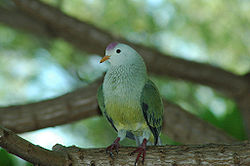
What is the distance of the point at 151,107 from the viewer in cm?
306

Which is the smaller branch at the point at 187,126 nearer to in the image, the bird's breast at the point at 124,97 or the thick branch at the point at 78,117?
the thick branch at the point at 78,117

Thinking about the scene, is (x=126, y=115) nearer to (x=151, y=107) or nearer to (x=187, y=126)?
(x=151, y=107)

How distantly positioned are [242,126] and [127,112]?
11.4ft

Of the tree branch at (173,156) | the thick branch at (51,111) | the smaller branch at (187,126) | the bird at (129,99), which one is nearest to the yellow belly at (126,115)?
the bird at (129,99)

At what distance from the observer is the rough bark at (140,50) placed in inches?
210

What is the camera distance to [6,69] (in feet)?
23.7

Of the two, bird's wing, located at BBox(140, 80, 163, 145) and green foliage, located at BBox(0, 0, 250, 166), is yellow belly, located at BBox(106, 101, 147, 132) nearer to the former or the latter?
bird's wing, located at BBox(140, 80, 163, 145)

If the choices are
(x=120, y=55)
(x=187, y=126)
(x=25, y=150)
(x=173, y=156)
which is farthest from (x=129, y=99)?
(x=187, y=126)

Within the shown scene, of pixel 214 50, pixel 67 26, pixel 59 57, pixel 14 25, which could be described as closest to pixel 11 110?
pixel 67 26

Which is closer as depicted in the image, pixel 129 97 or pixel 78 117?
pixel 129 97

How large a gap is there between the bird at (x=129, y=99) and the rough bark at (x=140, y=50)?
225 cm

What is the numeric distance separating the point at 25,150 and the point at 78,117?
97.7 inches

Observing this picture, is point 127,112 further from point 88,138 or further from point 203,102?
point 203,102

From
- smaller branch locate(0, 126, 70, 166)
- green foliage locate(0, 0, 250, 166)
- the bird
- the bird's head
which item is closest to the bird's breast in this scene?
the bird
